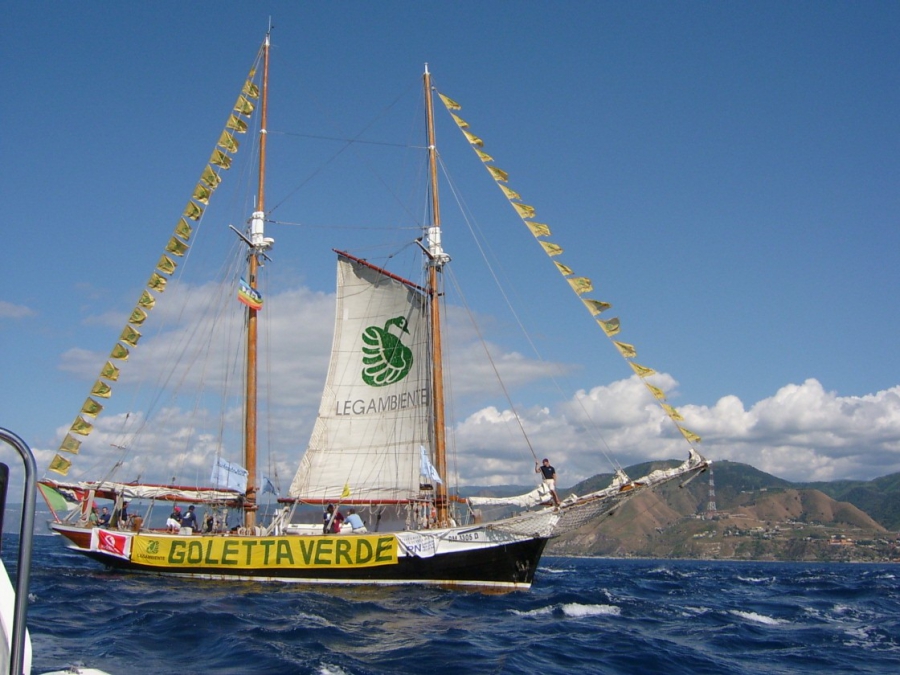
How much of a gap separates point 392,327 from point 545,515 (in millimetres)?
14473

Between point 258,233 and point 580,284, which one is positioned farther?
point 258,233

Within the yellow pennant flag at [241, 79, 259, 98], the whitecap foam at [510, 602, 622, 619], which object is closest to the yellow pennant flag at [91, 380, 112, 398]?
the yellow pennant flag at [241, 79, 259, 98]

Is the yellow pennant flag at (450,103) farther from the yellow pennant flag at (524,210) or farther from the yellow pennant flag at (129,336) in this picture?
the yellow pennant flag at (129,336)

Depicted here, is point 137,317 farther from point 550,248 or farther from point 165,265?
point 550,248

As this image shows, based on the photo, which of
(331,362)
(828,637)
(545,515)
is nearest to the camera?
(828,637)

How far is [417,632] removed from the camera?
852 inches

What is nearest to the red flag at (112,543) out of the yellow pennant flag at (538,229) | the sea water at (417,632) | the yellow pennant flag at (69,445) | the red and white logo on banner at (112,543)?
the red and white logo on banner at (112,543)

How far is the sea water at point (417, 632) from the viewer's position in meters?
17.2

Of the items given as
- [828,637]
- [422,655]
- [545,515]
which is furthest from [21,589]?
[545,515]

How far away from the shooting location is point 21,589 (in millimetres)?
4898

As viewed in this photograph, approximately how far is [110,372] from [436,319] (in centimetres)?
1740

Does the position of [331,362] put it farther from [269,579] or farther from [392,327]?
[269,579]

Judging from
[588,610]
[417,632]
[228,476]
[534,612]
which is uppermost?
[228,476]

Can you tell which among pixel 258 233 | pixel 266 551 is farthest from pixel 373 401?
pixel 258 233
